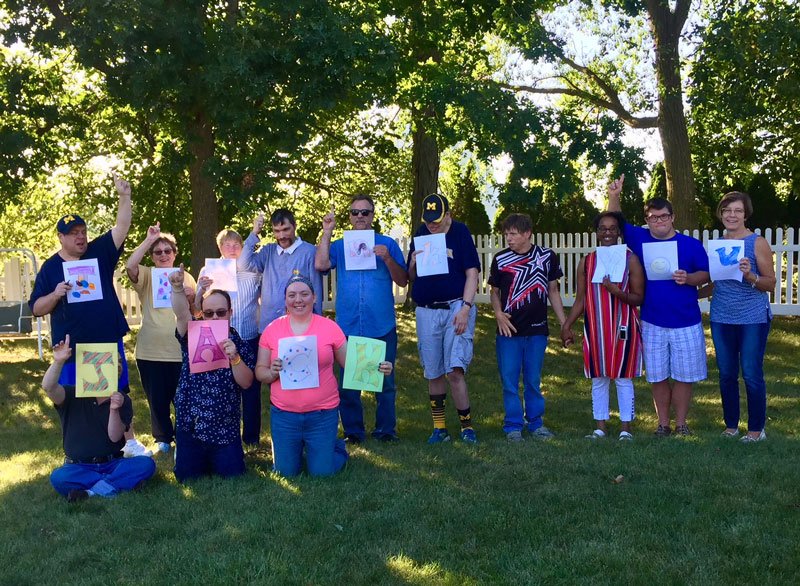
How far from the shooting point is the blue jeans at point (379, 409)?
23.5ft

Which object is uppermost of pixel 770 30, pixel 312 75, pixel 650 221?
pixel 770 30

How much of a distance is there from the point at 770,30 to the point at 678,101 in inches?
156

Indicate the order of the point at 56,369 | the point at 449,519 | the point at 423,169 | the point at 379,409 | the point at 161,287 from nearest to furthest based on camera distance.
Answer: the point at 449,519 → the point at 56,369 → the point at 161,287 → the point at 379,409 → the point at 423,169

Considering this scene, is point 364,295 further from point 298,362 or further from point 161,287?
point 161,287

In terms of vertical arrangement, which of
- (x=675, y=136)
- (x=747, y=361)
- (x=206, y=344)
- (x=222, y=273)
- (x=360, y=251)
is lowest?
(x=747, y=361)

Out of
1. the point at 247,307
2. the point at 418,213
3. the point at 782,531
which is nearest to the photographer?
the point at 782,531

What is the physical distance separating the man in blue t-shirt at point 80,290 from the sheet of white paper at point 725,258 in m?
4.81

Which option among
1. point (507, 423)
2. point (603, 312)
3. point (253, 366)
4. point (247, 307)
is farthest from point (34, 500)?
point (603, 312)

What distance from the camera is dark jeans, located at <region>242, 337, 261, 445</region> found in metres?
7.00

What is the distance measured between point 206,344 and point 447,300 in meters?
2.17

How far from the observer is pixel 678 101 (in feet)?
55.8

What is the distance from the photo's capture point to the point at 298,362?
6.01 m

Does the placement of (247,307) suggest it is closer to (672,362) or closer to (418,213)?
(672,362)

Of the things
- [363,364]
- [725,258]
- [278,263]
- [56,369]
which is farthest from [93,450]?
[725,258]
